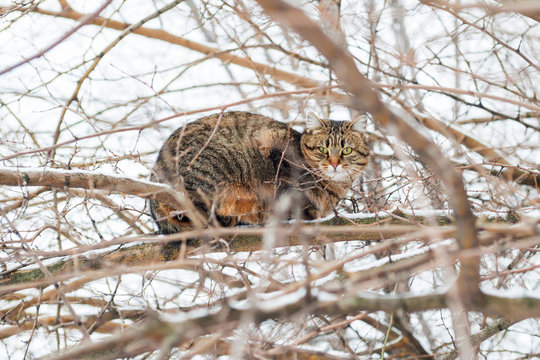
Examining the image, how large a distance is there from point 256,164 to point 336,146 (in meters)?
0.86

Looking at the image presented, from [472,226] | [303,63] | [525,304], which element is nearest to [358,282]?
[472,226]

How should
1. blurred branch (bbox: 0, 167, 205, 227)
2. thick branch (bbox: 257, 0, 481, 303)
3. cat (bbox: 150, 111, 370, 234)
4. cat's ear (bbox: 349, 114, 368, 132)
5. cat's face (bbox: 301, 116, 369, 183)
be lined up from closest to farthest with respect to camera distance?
1. thick branch (bbox: 257, 0, 481, 303)
2. blurred branch (bbox: 0, 167, 205, 227)
3. cat (bbox: 150, 111, 370, 234)
4. cat's face (bbox: 301, 116, 369, 183)
5. cat's ear (bbox: 349, 114, 368, 132)

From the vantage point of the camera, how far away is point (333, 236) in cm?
372

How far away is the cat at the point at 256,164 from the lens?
402 centimetres

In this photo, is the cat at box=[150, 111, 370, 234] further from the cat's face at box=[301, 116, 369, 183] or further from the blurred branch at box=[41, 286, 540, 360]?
the blurred branch at box=[41, 286, 540, 360]

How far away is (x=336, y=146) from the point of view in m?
4.93

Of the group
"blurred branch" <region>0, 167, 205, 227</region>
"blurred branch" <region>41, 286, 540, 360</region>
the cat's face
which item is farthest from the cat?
"blurred branch" <region>41, 286, 540, 360</region>

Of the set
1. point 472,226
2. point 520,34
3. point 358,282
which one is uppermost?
point 520,34

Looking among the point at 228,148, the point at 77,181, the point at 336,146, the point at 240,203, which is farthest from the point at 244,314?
the point at 336,146

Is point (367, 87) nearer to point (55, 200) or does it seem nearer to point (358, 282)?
point (358, 282)

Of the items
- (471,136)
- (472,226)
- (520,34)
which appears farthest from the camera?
(471,136)

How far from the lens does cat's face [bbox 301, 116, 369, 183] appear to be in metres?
4.86

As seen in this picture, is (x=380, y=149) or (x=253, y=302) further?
(x=380, y=149)

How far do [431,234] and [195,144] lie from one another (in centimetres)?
284
